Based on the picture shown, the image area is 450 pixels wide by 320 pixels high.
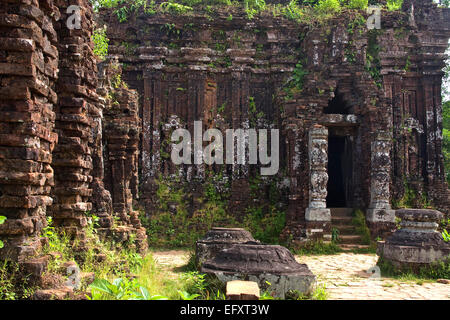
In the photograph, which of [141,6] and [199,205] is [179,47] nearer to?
[141,6]

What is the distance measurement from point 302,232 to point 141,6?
899 centimetres

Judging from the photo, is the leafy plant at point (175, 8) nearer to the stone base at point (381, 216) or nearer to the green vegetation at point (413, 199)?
the stone base at point (381, 216)

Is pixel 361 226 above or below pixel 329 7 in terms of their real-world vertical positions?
below

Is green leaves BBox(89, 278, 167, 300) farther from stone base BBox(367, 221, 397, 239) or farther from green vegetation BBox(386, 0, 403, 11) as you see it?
green vegetation BBox(386, 0, 403, 11)

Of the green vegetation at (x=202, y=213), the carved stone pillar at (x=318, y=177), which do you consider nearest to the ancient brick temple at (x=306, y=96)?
the carved stone pillar at (x=318, y=177)

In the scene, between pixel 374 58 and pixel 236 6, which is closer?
pixel 374 58

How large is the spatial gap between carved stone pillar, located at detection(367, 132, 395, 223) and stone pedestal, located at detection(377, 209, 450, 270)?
366 cm

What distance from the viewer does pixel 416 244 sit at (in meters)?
8.63

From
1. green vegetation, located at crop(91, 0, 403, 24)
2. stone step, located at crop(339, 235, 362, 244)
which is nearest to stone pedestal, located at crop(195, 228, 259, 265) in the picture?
stone step, located at crop(339, 235, 362, 244)

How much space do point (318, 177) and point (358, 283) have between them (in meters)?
5.06

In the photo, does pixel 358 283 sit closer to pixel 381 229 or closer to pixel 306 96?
pixel 381 229

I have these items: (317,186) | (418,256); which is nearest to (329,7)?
(317,186)

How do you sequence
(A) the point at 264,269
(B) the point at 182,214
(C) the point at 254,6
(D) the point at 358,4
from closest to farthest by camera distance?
(A) the point at 264,269 → (B) the point at 182,214 → (D) the point at 358,4 → (C) the point at 254,6

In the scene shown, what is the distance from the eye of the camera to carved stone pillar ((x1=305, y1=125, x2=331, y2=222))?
40.9ft
